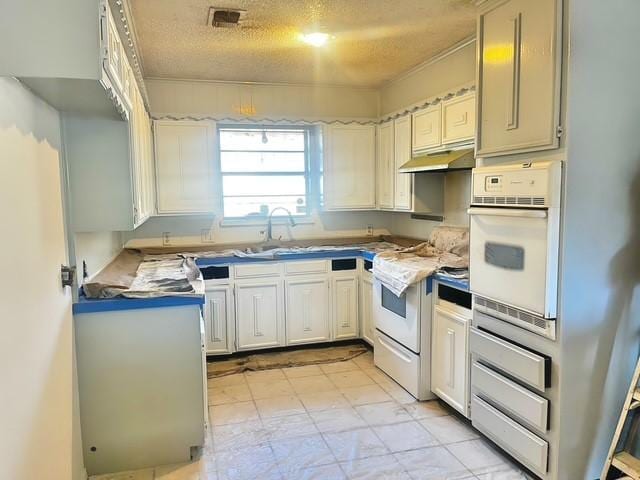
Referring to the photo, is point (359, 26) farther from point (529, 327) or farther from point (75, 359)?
point (75, 359)

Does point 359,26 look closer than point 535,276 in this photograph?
No

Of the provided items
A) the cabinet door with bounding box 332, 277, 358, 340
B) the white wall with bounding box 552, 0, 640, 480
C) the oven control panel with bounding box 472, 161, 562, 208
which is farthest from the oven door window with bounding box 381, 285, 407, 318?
the white wall with bounding box 552, 0, 640, 480

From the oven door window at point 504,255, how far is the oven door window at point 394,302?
93 centimetres

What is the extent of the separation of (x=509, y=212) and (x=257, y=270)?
2.32 meters

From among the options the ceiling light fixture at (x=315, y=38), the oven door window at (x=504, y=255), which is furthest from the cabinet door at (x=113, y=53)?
the oven door window at (x=504, y=255)

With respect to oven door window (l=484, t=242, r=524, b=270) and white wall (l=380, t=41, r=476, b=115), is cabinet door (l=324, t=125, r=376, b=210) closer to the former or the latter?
white wall (l=380, t=41, r=476, b=115)

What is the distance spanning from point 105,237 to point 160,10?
Result: 1.54 m

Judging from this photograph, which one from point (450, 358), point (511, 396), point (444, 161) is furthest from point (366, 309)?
point (511, 396)

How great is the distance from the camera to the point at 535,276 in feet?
7.02

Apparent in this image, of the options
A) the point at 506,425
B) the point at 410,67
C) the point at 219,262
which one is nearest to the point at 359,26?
the point at 410,67

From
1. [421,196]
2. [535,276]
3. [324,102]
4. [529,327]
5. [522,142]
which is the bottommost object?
[529,327]

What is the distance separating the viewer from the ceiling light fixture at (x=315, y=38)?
10.1 ft

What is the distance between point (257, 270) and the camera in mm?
4035

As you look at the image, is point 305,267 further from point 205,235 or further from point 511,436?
point 511,436
